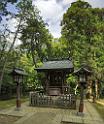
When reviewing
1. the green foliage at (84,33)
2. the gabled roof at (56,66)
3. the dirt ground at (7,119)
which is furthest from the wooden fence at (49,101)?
the green foliage at (84,33)

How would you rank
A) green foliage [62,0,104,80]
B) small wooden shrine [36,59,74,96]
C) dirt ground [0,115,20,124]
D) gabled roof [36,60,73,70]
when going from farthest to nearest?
green foliage [62,0,104,80]
small wooden shrine [36,59,74,96]
gabled roof [36,60,73,70]
dirt ground [0,115,20,124]

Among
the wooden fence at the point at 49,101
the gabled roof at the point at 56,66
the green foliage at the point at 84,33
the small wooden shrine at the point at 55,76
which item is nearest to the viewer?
the wooden fence at the point at 49,101

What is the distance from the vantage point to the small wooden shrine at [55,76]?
2214cm

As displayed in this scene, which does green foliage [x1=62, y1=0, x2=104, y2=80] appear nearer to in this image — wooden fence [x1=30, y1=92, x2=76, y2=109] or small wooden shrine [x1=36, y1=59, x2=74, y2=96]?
small wooden shrine [x1=36, y1=59, x2=74, y2=96]

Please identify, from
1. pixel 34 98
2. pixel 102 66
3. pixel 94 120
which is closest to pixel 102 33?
pixel 102 66

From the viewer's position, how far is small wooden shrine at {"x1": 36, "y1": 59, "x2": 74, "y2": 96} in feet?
72.6

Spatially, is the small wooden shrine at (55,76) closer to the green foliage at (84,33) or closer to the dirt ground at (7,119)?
the green foliage at (84,33)

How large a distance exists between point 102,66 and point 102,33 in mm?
5554

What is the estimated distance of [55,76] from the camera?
76.5ft

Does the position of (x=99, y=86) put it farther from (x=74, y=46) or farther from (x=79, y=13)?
(x=79, y=13)

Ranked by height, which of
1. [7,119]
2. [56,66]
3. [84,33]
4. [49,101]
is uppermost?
[84,33]

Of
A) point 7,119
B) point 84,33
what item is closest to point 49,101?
point 7,119

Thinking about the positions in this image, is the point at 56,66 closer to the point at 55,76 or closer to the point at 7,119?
the point at 55,76

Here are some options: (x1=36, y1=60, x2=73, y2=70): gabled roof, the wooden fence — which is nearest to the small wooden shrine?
(x1=36, y1=60, x2=73, y2=70): gabled roof
